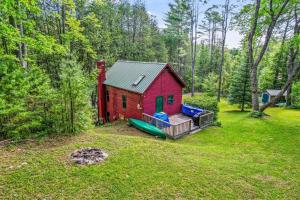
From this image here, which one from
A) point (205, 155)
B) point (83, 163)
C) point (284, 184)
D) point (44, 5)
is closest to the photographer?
point (83, 163)

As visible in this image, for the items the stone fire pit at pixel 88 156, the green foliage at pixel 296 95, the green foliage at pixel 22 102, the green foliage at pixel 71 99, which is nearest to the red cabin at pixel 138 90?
the green foliage at pixel 71 99

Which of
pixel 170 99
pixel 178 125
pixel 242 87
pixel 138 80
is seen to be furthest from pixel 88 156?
pixel 242 87

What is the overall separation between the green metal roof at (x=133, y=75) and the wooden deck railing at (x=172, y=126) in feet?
7.28

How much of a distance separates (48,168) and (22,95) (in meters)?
3.11

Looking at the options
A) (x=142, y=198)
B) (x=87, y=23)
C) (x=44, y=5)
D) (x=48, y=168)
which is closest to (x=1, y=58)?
(x=48, y=168)

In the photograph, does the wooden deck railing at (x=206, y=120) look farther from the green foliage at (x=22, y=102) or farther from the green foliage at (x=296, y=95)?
the green foliage at (x=296, y=95)

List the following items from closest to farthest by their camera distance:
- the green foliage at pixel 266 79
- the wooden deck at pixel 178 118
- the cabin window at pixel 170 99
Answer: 1. the wooden deck at pixel 178 118
2. the cabin window at pixel 170 99
3. the green foliage at pixel 266 79

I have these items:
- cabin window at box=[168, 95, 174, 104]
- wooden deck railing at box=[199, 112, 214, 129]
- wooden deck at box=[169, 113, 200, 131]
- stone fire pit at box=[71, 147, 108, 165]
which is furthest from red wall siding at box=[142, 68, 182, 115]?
stone fire pit at box=[71, 147, 108, 165]

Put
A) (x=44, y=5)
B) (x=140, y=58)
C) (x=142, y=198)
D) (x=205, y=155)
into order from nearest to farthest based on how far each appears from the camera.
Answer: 1. (x=142, y=198)
2. (x=205, y=155)
3. (x=44, y=5)
4. (x=140, y=58)

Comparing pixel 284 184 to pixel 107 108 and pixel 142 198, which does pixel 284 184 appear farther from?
pixel 107 108

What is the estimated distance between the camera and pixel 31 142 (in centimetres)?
735

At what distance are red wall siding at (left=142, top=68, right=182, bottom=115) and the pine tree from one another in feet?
35.3

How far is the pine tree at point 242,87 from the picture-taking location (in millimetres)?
24344

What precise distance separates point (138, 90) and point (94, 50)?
13.3 metres
